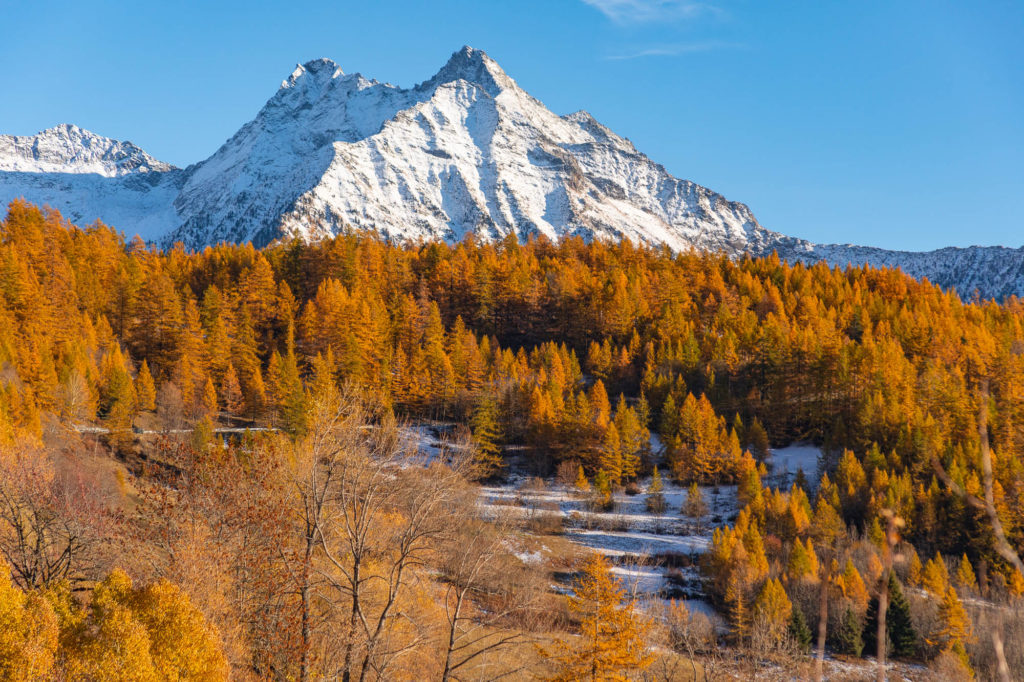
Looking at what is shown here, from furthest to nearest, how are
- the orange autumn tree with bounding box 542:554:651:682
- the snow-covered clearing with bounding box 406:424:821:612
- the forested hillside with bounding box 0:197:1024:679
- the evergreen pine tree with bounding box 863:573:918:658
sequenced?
the snow-covered clearing with bounding box 406:424:821:612 → the evergreen pine tree with bounding box 863:573:918:658 → the orange autumn tree with bounding box 542:554:651:682 → the forested hillside with bounding box 0:197:1024:679

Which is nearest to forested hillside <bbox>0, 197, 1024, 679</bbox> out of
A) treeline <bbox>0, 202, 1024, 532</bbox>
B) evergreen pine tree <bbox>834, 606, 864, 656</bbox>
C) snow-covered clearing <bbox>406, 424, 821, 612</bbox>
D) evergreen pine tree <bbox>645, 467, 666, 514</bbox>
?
evergreen pine tree <bbox>834, 606, 864, 656</bbox>

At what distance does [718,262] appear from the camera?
118m

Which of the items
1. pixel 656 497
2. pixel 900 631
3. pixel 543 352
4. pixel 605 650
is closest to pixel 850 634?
pixel 900 631

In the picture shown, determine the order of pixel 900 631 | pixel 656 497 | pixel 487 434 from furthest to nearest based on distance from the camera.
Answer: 1. pixel 487 434
2. pixel 656 497
3. pixel 900 631

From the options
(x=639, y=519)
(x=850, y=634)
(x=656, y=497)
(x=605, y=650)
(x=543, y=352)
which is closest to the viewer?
(x=605, y=650)

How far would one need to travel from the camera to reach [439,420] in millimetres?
72938

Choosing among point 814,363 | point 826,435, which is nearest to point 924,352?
point 814,363

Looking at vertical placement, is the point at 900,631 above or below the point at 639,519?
below

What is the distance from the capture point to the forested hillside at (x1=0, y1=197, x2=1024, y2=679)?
17.3 m

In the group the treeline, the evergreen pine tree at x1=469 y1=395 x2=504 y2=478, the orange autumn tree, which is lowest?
the orange autumn tree

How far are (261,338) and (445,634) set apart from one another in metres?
65.4

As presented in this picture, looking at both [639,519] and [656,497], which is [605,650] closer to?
[639,519]

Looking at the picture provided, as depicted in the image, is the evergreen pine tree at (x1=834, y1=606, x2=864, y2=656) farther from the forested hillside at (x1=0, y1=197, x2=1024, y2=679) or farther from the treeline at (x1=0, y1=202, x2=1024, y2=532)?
the treeline at (x1=0, y1=202, x2=1024, y2=532)

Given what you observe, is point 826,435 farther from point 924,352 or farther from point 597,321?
point 597,321
